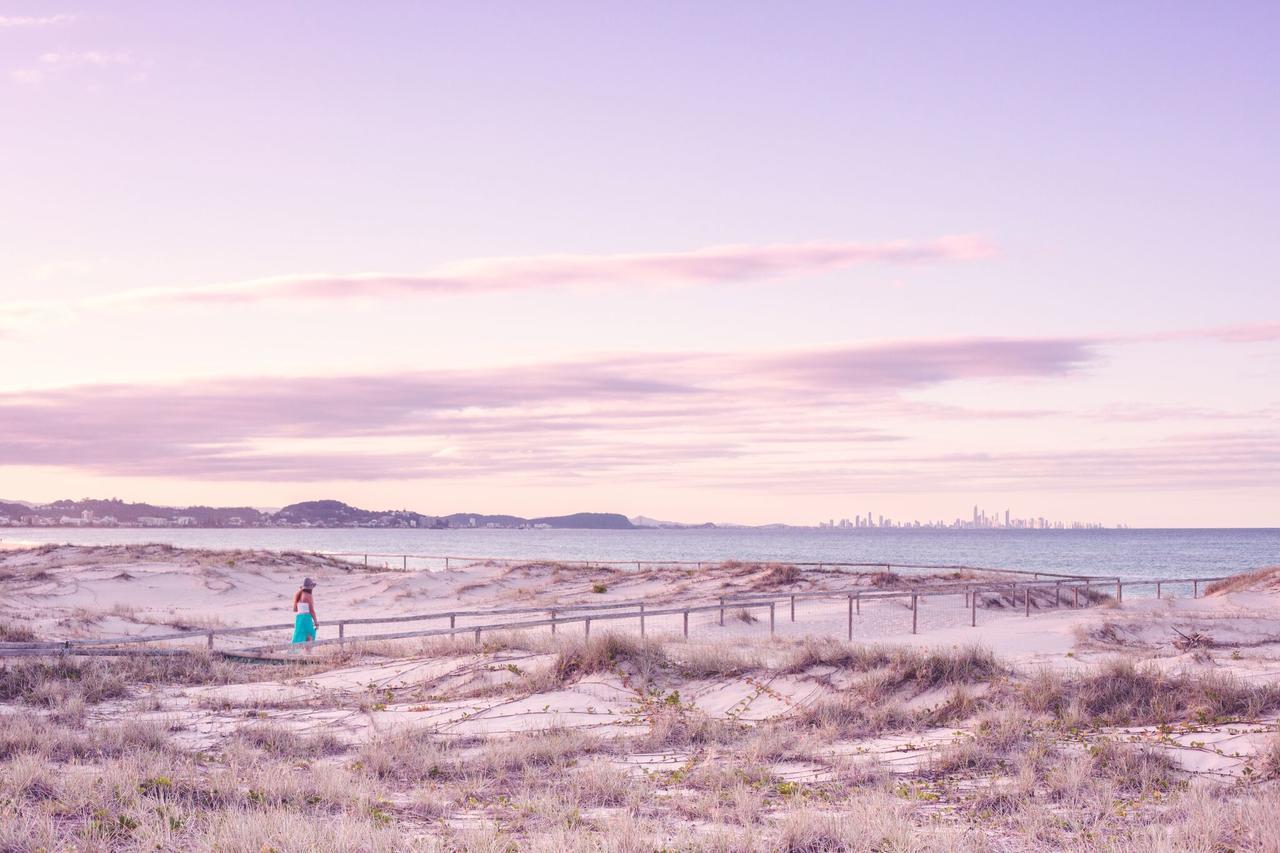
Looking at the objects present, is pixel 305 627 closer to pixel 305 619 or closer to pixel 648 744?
pixel 305 619

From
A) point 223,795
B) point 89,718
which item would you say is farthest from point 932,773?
point 89,718

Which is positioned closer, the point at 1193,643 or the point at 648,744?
the point at 648,744

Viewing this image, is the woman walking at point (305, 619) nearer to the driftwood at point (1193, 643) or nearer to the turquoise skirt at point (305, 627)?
the turquoise skirt at point (305, 627)

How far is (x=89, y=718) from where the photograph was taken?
46.3 ft

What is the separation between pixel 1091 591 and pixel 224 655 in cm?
3365

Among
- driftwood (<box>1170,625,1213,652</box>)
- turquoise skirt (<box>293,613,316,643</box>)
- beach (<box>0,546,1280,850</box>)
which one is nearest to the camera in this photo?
beach (<box>0,546,1280,850</box>)

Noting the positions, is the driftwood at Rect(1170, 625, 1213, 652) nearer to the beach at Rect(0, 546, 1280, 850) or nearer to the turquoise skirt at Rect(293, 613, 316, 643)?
the beach at Rect(0, 546, 1280, 850)

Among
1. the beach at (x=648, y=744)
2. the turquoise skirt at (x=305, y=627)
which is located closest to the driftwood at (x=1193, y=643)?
the beach at (x=648, y=744)

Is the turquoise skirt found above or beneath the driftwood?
above

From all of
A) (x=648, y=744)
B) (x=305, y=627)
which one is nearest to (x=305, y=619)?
(x=305, y=627)

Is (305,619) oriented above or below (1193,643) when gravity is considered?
above

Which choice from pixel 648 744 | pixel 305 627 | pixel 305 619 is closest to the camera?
pixel 648 744

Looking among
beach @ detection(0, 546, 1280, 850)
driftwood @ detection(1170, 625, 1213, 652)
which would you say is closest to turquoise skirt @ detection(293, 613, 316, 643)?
beach @ detection(0, 546, 1280, 850)

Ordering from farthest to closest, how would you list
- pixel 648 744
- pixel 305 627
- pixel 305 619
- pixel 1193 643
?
1. pixel 305 627
2. pixel 305 619
3. pixel 1193 643
4. pixel 648 744
